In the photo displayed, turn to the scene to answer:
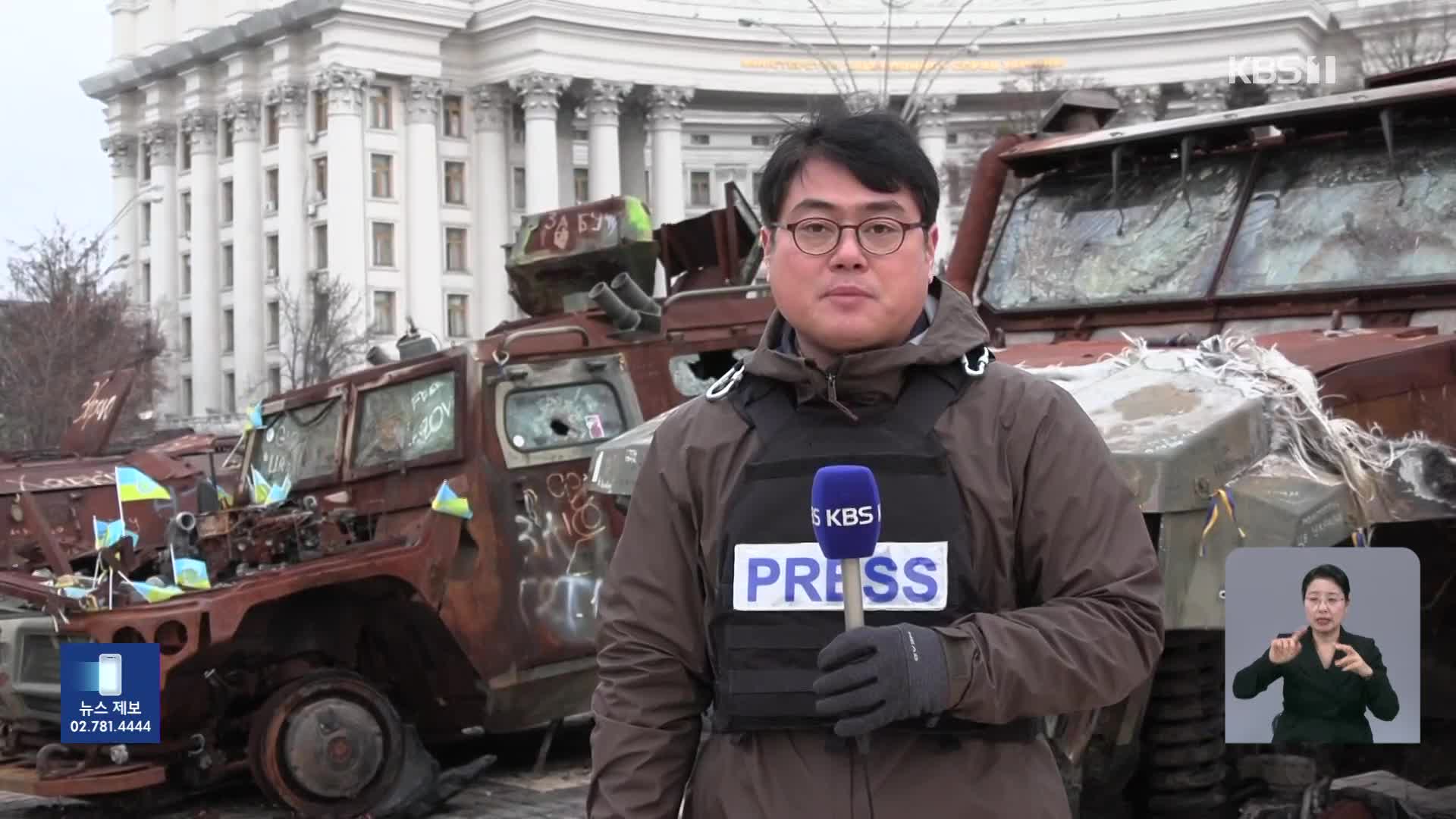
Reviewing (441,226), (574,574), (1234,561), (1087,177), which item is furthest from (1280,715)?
(441,226)

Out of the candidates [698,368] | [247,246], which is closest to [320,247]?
[247,246]

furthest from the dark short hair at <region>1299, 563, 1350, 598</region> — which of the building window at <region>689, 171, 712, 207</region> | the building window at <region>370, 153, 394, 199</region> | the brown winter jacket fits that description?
the building window at <region>689, 171, 712, 207</region>

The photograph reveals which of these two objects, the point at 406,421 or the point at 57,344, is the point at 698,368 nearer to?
the point at 406,421

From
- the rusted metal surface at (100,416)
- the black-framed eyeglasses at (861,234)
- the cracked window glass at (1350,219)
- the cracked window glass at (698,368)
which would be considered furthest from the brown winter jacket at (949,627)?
the rusted metal surface at (100,416)

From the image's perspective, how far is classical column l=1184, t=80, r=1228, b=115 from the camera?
2776 inches

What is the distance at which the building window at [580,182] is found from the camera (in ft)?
269

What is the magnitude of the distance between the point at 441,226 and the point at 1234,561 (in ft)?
247

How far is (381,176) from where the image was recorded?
3009 inches

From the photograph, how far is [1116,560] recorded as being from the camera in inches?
108

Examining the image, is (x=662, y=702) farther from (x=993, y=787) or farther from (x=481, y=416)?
(x=481, y=416)

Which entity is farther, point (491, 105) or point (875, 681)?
point (491, 105)

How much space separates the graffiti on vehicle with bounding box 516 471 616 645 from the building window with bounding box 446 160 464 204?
70.5m

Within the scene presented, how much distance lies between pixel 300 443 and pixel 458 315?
6801 centimetres

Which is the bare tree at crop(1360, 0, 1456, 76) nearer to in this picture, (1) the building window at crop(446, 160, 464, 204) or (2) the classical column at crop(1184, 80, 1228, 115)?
(2) the classical column at crop(1184, 80, 1228, 115)
